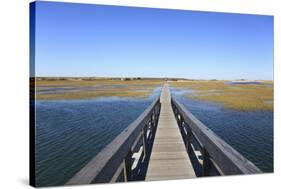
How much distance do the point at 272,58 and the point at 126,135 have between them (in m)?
2.78

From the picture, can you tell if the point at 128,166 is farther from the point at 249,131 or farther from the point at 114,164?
the point at 249,131

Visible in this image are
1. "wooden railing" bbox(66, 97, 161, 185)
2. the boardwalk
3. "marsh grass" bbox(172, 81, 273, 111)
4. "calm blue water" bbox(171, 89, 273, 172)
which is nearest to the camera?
"wooden railing" bbox(66, 97, 161, 185)

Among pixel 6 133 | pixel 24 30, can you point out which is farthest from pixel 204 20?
pixel 6 133

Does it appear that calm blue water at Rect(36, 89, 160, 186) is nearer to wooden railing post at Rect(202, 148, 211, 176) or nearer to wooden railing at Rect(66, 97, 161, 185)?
wooden railing at Rect(66, 97, 161, 185)

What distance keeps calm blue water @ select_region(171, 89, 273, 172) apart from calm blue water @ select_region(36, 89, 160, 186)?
1.88 m

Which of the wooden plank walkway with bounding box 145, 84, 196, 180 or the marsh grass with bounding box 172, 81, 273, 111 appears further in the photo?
the marsh grass with bounding box 172, 81, 273, 111

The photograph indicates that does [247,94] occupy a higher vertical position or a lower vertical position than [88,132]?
higher

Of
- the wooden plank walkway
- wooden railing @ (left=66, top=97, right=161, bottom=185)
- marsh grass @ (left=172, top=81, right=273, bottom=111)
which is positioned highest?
marsh grass @ (left=172, top=81, right=273, bottom=111)

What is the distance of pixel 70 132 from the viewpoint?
5.57 m

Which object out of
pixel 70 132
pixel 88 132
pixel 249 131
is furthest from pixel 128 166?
pixel 249 131

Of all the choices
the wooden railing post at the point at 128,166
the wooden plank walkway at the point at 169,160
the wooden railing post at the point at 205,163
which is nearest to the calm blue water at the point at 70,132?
the wooden railing post at the point at 128,166

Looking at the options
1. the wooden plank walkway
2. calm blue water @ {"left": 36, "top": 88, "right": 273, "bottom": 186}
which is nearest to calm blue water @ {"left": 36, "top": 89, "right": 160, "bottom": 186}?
calm blue water @ {"left": 36, "top": 88, "right": 273, "bottom": 186}

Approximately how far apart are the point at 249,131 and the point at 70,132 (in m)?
3.14

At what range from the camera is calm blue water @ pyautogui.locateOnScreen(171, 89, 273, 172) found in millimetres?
4594
